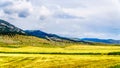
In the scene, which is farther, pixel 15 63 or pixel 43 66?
pixel 15 63

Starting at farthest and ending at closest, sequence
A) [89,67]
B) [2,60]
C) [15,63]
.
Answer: [2,60]
[15,63]
[89,67]

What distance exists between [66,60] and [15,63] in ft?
37.6

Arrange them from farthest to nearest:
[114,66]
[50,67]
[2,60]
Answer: [2,60] → [50,67] → [114,66]

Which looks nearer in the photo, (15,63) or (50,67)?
(50,67)

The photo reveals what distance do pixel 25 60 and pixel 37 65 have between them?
899 cm

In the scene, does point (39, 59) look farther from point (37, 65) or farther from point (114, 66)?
point (114, 66)

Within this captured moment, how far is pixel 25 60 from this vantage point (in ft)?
241

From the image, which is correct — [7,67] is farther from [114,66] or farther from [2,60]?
[114,66]

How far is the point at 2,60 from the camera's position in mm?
77688

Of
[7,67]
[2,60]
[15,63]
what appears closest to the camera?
[7,67]

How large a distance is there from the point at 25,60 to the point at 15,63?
321 cm

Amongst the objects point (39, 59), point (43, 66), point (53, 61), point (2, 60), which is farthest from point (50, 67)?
point (2, 60)

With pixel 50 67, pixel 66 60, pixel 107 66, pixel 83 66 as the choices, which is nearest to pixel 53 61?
pixel 66 60

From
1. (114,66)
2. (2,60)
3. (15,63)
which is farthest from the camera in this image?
(2,60)
